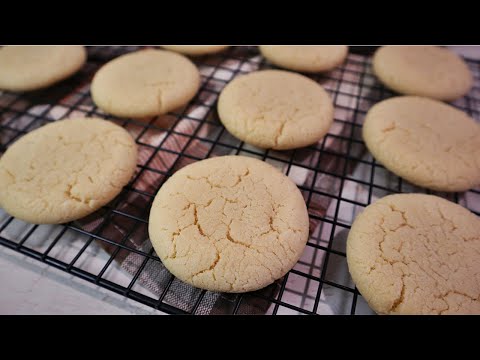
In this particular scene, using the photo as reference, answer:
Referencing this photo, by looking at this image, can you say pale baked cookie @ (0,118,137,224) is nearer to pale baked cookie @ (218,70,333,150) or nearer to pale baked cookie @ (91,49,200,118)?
pale baked cookie @ (91,49,200,118)

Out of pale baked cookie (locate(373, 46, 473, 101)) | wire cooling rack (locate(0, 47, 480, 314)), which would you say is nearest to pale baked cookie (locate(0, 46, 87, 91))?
wire cooling rack (locate(0, 47, 480, 314))

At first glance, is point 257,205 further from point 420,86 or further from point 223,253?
point 420,86

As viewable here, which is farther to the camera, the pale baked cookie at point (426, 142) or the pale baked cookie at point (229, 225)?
the pale baked cookie at point (426, 142)

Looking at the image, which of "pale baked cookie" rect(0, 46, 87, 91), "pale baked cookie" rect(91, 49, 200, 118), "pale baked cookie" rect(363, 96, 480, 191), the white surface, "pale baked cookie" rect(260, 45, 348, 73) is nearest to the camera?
the white surface

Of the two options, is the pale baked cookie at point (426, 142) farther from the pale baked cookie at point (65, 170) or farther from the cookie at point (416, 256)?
the pale baked cookie at point (65, 170)

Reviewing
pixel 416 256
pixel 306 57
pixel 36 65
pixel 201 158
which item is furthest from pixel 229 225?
pixel 36 65

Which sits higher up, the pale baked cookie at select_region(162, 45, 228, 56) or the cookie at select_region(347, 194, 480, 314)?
the pale baked cookie at select_region(162, 45, 228, 56)

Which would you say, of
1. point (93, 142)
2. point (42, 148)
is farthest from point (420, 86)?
point (42, 148)

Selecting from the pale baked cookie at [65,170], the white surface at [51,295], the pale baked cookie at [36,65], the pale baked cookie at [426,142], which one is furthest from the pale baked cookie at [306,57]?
the white surface at [51,295]
